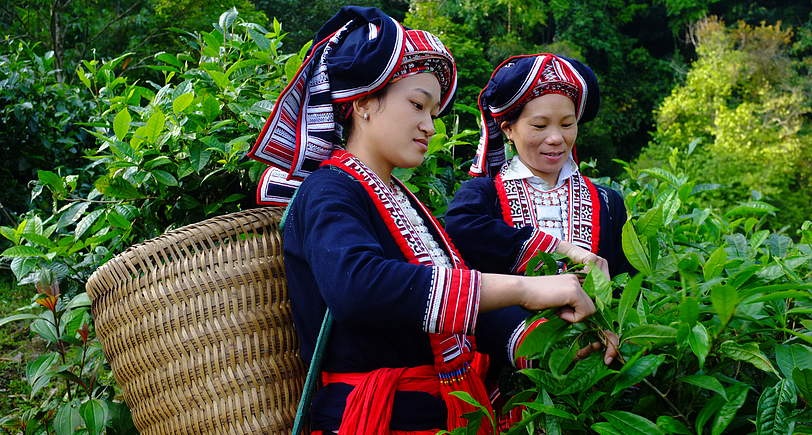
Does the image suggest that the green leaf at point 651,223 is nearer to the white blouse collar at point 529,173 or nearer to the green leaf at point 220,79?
the white blouse collar at point 529,173

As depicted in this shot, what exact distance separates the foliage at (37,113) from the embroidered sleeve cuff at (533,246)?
3736 mm

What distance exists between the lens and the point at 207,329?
170cm

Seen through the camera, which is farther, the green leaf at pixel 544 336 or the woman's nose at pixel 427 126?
the woman's nose at pixel 427 126

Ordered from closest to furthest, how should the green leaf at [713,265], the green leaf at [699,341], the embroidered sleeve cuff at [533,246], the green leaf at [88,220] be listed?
the green leaf at [699,341] → the green leaf at [713,265] → the embroidered sleeve cuff at [533,246] → the green leaf at [88,220]

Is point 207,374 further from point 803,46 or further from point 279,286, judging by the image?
point 803,46

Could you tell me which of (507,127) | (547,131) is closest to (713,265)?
(547,131)

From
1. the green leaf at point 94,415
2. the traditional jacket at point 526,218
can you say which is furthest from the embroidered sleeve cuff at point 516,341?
the green leaf at point 94,415

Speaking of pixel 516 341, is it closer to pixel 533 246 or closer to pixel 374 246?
pixel 533 246

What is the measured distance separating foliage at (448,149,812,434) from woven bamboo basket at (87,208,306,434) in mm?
631

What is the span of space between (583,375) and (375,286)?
0.42 m

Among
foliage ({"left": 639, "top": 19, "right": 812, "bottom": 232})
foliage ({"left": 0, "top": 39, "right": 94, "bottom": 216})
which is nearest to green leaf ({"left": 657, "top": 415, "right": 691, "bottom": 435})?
foliage ({"left": 0, "top": 39, "right": 94, "bottom": 216})

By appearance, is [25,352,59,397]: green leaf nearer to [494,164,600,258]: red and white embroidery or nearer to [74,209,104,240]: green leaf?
[74,209,104,240]: green leaf

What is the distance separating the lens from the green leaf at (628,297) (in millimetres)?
1188

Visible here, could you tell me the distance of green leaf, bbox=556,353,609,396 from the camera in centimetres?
121
